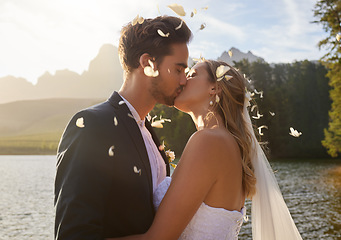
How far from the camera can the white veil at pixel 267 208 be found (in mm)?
4078

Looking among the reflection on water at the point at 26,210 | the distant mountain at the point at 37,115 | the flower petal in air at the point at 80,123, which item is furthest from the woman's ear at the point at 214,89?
the distant mountain at the point at 37,115

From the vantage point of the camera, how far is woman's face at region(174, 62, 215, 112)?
386 centimetres

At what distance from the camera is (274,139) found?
57.3m

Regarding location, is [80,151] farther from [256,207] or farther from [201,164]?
[256,207]

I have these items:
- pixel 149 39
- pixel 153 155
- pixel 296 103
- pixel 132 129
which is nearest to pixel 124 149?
pixel 132 129

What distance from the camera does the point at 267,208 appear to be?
Result: 161 inches

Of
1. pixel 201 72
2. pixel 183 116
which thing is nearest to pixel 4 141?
pixel 183 116

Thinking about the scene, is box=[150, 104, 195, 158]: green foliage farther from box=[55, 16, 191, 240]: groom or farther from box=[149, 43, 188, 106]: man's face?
box=[55, 16, 191, 240]: groom

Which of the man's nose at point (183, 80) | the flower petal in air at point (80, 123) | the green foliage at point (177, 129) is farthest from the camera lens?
the green foliage at point (177, 129)

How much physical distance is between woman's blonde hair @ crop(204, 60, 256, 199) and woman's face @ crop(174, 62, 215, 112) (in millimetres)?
66

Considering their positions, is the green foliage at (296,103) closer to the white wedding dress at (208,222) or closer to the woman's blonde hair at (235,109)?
the woman's blonde hair at (235,109)

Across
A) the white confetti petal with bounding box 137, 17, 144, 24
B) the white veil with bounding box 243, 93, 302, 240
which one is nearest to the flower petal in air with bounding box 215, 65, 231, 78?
the white veil with bounding box 243, 93, 302, 240

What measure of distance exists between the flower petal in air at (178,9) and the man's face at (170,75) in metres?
0.32

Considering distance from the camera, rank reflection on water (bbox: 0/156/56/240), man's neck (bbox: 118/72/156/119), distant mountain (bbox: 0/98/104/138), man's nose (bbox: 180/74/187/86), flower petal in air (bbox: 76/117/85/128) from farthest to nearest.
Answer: distant mountain (bbox: 0/98/104/138) → reflection on water (bbox: 0/156/56/240) → man's nose (bbox: 180/74/187/86) → man's neck (bbox: 118/72/156/119) → flower petal in air (bbox: 76/117/85/128)
